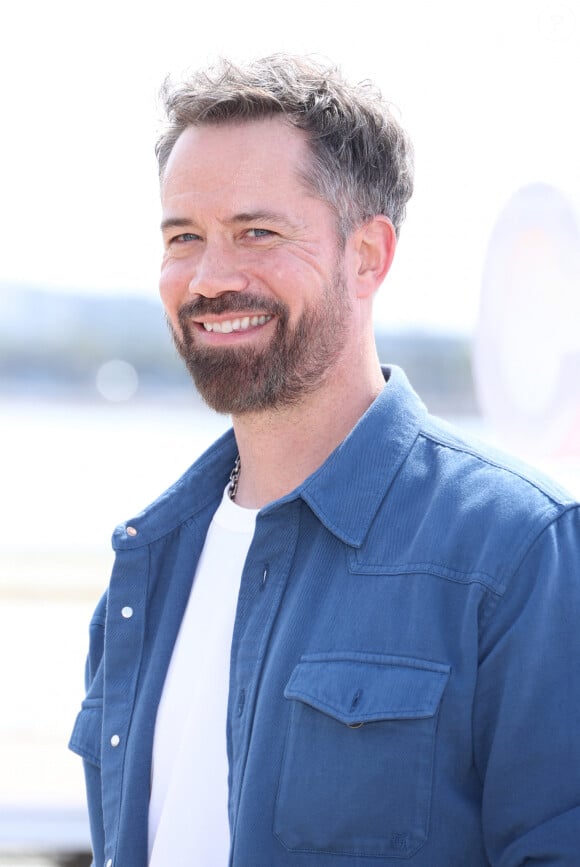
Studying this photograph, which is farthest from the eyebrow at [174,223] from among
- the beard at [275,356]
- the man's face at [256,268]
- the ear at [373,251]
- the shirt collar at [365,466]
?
the shirt collar at [365,466]

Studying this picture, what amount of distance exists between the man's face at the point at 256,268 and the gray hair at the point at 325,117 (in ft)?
0.08

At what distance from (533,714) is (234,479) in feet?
2.15

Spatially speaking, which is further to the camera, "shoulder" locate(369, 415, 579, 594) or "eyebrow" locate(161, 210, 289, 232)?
"eyebrow" locate(161, 210, 289, 232)

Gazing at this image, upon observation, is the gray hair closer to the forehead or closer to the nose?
the forehead

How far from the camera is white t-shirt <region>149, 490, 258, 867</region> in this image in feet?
4.02

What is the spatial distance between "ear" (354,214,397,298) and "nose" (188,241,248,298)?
196 millimetres

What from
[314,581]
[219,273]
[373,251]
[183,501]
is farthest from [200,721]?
[373,251]

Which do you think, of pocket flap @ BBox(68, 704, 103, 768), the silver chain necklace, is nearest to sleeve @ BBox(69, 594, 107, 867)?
pocket flap @ BBox(68, 704, 103, 768)

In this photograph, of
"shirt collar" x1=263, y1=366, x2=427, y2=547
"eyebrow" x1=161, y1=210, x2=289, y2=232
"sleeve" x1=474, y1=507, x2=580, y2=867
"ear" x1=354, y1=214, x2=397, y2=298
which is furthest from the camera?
"ear" x1=354, y1=214, x2=397, y2=298

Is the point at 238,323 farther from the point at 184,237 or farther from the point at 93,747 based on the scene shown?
the point at 93,747

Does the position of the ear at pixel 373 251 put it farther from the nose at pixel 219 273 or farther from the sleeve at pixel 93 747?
the sleeve at pixel 93 747

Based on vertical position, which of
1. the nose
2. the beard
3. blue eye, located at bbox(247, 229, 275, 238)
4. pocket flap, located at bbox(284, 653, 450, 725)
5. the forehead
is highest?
the forehead

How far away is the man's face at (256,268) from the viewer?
132 cm

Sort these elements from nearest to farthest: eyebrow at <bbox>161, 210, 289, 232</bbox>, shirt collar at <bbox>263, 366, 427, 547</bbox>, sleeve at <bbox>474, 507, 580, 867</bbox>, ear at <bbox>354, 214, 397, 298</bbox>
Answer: sleeve at <bbox>474, 507, 580, 867</bbox> → shirt collar at <bbox>263, 366, 427, 547</bbox> → eyebrow at <bbox>161, 210, 289, 232</bbox> → ear at <bbox>354, 214, 397, 298</bbox>
